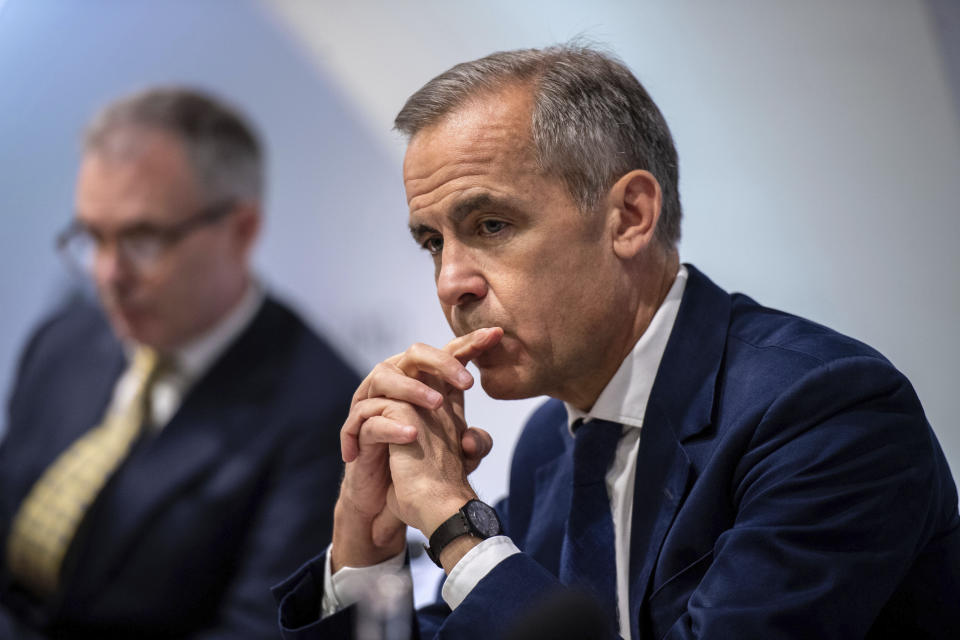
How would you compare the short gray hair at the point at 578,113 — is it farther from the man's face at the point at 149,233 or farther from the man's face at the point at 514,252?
the man's face at the point at 149,233

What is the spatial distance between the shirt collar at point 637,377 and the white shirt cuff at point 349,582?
0.43m

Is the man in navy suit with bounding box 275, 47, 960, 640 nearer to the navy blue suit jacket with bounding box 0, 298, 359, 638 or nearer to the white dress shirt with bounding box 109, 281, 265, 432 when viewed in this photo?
the navy blue suit jacket with bounding box 0, 298, 359, 638

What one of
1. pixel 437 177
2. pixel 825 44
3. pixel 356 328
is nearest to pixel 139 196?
pixel 356 328

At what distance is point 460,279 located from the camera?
1540 mm

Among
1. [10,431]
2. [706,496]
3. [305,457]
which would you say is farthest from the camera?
[10,431]

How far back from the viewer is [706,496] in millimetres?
1370

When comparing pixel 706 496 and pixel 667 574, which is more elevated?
pixel 706 496

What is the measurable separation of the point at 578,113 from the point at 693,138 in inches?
40.9

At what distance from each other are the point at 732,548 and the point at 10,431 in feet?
8.87

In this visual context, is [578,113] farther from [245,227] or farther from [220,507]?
[245,227]

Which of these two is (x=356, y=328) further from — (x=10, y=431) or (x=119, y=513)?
(x=10, y=431)

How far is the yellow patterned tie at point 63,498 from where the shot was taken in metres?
2.76

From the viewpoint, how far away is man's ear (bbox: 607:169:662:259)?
5.19ft

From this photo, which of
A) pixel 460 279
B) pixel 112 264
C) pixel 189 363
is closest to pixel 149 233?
pixel 112 264
